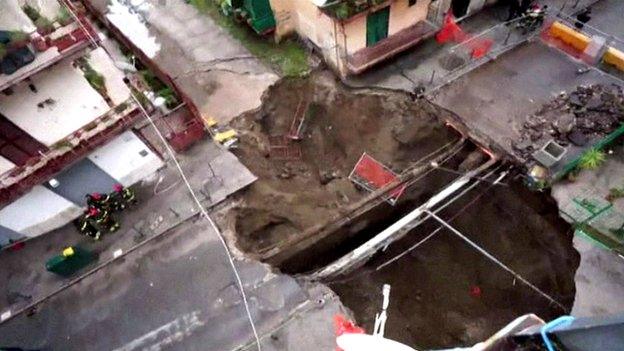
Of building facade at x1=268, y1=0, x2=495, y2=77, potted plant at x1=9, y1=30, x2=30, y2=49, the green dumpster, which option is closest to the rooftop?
potted plant at x1=9, y1=30, x2=30, y2=49

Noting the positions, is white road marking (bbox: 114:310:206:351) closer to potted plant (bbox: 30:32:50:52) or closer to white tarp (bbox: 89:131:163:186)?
white tarp (bbox: 89:131:163:186)

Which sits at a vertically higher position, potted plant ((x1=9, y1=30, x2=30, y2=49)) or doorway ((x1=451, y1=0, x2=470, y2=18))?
potted plant ((x1=9, y1=30, x2=30, y2=49))

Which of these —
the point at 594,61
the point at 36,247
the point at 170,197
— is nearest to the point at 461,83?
the point at 594,61

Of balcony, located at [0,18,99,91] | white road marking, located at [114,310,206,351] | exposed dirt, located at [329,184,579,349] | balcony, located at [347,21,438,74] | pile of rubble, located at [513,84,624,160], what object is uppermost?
balcony, located at [0,18,99,91]

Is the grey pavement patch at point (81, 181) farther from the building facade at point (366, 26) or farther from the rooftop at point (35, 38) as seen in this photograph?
the building facade at point (366, 26)

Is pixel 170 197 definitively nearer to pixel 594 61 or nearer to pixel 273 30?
pixel 273 30

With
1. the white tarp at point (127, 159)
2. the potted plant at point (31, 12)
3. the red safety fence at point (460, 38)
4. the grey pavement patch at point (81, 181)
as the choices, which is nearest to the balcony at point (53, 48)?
the potted plant at point (31, 12)
